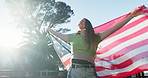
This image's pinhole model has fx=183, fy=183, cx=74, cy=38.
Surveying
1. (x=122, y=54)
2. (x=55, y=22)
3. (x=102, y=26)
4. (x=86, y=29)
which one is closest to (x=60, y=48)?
(x=102, y=26)

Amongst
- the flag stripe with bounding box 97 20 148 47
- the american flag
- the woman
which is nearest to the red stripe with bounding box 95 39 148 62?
the american flag

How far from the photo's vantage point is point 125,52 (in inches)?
131

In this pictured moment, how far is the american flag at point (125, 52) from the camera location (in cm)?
314

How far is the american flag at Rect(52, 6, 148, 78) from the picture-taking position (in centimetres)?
314

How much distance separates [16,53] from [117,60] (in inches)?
646

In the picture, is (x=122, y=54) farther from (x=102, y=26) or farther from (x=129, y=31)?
(x=102, y=26)

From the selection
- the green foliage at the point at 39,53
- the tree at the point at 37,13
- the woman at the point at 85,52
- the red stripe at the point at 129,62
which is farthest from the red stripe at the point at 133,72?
the tree at the point at 37,13

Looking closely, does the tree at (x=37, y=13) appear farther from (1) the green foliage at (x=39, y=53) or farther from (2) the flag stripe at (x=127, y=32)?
(2) the flag stripe at (x=127, y=32)

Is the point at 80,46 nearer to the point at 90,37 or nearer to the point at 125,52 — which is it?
the point at 90,37

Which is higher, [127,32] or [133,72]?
[127,32]

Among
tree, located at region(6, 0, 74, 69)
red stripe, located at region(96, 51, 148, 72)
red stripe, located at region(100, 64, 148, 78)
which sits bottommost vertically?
red stripe, located at region(100, 64, 148, 78)

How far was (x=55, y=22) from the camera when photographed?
2403 centimetres

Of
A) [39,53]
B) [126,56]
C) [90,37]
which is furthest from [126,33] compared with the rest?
[39,53]

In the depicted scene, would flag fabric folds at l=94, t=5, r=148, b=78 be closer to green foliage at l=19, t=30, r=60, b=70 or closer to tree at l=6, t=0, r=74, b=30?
green foliage at l=19, t=30, r=60, b=70
